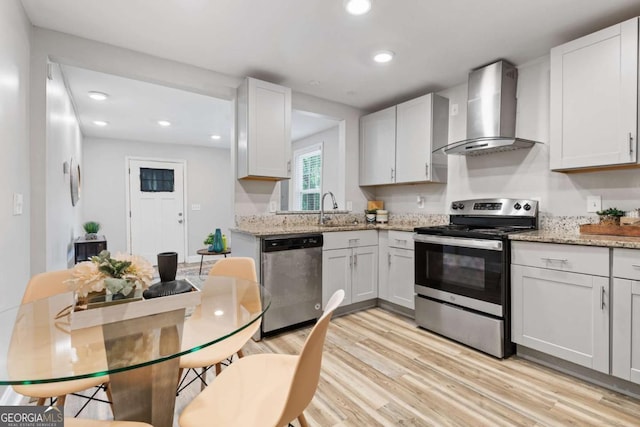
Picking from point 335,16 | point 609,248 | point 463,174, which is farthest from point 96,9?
point 609,248

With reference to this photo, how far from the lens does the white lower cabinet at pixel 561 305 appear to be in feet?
6.13

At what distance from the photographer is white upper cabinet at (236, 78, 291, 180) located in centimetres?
286

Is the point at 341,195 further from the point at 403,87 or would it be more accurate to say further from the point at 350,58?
the point at 350,58

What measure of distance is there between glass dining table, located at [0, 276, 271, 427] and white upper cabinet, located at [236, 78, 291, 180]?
1.78m

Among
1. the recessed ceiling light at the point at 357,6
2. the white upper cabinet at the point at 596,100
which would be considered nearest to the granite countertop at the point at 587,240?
the white upper cabinet at the point at 596,100

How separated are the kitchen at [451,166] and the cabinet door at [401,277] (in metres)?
0.70

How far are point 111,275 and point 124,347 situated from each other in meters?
0.35

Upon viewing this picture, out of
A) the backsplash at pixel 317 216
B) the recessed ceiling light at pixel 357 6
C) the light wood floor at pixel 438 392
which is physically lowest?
the light wood floor at pixel 438 392

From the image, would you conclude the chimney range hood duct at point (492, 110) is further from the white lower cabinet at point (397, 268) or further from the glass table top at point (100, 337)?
the glass table top at point (100, 337)

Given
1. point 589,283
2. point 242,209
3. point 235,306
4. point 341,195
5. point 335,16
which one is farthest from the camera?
point 341,195

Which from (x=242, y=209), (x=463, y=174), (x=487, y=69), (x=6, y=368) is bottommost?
(x=6, y=368)

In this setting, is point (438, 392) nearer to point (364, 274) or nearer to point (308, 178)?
point (364, 274)

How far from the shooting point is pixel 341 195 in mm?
3877

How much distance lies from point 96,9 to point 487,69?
2974mm
